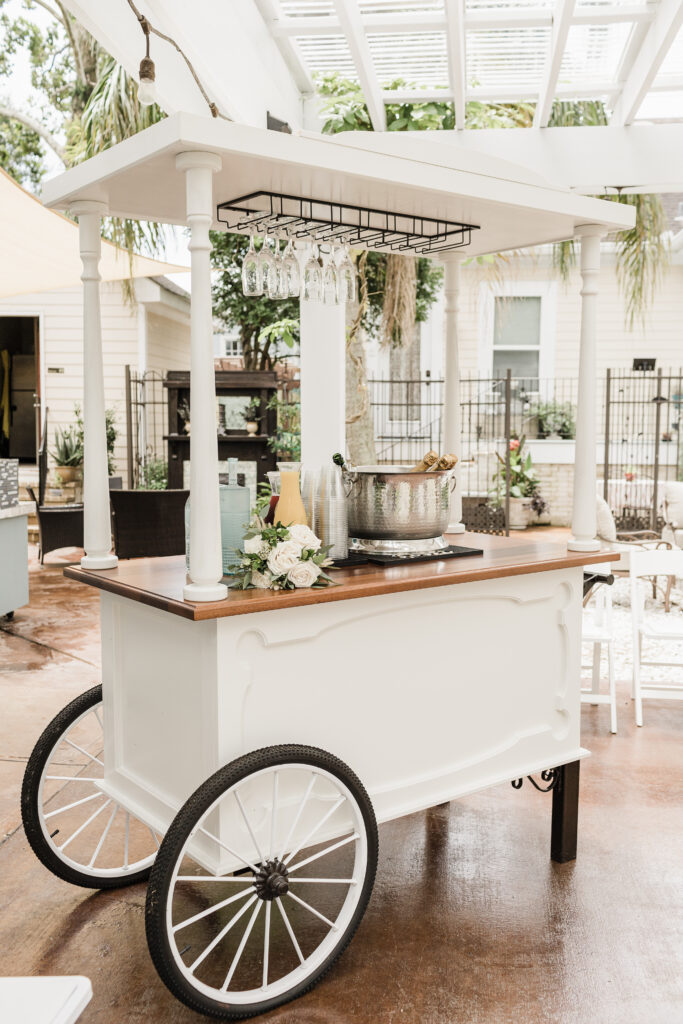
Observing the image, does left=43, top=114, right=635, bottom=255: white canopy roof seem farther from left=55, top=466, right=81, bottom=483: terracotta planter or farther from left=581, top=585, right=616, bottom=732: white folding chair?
left=55, top=466, right=81, bottom=483: terracotta planter

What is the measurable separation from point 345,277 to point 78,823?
207 cm

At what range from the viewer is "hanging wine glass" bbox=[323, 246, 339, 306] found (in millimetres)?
2631

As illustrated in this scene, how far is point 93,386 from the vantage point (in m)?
2.47

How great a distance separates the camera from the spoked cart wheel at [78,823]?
253 centimetres

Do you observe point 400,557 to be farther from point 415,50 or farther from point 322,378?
point 415,50

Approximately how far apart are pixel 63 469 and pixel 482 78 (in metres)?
7.69

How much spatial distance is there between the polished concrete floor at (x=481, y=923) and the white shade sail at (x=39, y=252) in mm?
3582

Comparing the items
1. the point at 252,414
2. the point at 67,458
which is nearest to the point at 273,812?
the point at 252,414

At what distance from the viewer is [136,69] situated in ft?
10.0

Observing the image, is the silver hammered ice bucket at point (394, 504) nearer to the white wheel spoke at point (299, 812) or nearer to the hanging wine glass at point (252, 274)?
the hanging wine glass at point (252, 274)

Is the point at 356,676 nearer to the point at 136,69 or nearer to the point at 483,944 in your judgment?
the point at 483,944

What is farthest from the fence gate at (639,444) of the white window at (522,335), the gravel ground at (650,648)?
the gravel ground at (650,648)

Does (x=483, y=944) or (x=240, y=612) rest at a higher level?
(x=240, y=612)

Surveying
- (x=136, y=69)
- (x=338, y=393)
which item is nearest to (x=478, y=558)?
(x=136, y=69)
